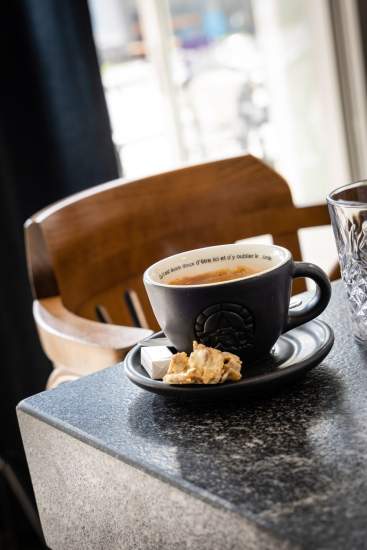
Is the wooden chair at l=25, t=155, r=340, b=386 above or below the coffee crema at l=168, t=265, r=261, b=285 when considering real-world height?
below

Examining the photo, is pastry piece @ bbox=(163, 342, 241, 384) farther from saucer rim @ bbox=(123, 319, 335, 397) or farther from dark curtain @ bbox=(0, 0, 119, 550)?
dark curtain @ bbox=(0, 0, 119, 550)

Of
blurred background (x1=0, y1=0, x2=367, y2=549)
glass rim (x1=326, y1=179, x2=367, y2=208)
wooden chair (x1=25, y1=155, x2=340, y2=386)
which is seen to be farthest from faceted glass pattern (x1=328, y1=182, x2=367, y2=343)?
blurred background (x1=0, y1=0, x2=367, y2=549)

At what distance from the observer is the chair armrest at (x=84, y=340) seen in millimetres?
646

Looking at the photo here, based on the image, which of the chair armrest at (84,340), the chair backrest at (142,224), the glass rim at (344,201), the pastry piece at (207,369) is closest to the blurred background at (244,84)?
the chair backrest at (142,224)

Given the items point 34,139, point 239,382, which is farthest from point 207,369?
point 34,139

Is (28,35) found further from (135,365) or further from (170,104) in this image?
(135,365)

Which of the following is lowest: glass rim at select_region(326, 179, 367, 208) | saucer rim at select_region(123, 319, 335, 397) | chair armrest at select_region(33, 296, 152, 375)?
chair armrest at select_region(33, 296, 152, 375)

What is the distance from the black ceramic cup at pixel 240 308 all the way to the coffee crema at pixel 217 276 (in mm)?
20

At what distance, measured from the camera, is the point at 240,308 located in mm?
507

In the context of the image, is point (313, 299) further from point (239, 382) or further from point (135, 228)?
point (135, 228)

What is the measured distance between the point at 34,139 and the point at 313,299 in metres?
1.14

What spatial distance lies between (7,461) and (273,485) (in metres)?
1.34

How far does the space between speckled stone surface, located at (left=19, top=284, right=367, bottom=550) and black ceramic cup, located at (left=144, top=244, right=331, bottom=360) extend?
4 cm

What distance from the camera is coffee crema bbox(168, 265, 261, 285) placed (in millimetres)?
569
